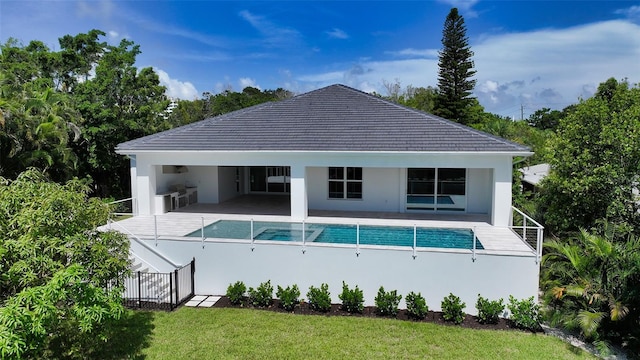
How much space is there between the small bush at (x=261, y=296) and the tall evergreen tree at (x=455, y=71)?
97.6ft

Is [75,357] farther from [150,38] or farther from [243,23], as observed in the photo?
[243,23]

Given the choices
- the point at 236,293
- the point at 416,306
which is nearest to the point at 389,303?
the point at 416,306

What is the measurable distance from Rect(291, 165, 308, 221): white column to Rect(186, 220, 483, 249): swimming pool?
195 cm

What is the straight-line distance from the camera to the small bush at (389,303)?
34.2ft

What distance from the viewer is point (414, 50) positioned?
124 feet

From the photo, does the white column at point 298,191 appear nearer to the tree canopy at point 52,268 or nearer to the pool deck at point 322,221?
the pool deck at point 322,221

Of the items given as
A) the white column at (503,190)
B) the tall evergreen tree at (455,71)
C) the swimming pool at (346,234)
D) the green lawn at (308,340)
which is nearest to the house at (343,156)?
the white column at (503,190)

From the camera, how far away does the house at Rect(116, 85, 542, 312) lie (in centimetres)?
1085

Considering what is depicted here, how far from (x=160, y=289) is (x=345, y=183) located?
9.32m

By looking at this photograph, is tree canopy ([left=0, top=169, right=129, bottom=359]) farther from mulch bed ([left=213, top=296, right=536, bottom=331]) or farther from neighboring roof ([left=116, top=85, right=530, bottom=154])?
neighboring roof ([left=116, top=85, right=530, bottom=154])

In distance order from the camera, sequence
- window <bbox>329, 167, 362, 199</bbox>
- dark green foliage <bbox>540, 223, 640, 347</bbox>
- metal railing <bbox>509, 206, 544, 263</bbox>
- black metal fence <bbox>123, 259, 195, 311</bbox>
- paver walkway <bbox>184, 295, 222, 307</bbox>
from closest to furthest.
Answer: dark green foliage <bbox>540, 223, 640, 347</bbox> < metal railing <bbox>509, 206, 544, 263</bbox> < black metal fence <bbox>123, 259, 195, 311</bbox> < paver walkway <bbox>184, 295, 222, 307</bbox> < window <bbox>329, 167, 362, 199</bbox>

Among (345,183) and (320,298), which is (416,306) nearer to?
(320,298)

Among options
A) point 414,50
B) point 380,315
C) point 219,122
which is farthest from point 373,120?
point 414,50

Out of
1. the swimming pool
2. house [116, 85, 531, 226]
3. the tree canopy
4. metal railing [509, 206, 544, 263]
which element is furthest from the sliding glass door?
the tree canopy
